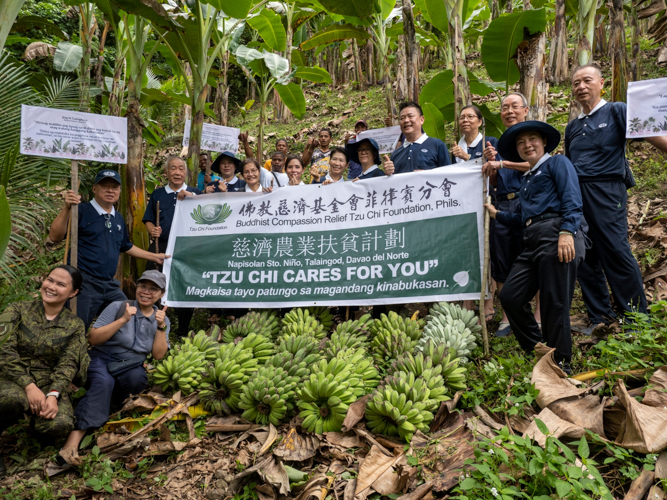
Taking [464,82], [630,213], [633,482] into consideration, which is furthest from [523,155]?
[630,213]

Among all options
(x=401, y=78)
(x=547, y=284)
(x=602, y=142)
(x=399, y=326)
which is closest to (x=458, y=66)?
(x=602, y=142)

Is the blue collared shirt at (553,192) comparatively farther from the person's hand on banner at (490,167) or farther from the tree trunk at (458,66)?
the tree trunk at (458,66)

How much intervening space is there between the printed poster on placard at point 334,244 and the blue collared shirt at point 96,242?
2.28 feet

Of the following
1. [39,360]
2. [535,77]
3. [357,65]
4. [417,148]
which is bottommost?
[39,360]

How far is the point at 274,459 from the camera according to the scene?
2.70 meters

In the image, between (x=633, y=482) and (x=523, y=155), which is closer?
(x=633, y=482)

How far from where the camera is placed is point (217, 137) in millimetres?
5797

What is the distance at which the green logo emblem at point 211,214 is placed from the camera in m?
4.84

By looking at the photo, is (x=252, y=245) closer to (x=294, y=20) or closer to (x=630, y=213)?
(x=630, y=213)

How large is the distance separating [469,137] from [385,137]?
1218 millimetres

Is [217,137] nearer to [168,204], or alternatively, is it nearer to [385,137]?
[168,204]

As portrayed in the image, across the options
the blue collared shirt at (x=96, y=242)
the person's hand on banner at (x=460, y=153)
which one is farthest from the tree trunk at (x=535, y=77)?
the blue collared shirt at (x=96, y=242)

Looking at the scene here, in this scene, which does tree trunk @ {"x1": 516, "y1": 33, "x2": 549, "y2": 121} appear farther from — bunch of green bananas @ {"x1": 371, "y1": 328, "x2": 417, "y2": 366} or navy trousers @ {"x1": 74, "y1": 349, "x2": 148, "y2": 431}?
navy trousers @ {"x1": 74, "y1": 349, "x2": 148, "y2": 431}

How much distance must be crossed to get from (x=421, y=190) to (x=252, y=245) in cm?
180
